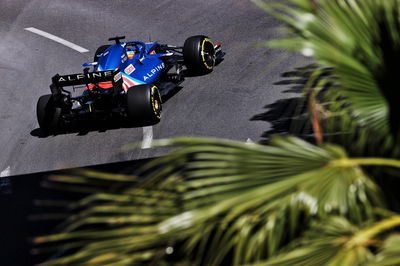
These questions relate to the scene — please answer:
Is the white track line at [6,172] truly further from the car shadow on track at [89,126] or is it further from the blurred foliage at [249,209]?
the blurred foliage at [249,209]

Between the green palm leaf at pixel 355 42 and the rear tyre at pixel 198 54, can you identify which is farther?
the rear tyre at pixel 198 54

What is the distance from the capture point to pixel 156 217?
313 cm

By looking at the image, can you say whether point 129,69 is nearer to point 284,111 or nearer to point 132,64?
point 132,64

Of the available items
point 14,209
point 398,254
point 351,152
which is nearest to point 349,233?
point 398,254

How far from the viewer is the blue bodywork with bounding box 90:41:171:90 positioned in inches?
525

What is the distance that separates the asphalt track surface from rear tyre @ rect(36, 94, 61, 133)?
349 mm

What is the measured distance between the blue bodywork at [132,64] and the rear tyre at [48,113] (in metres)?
1.01

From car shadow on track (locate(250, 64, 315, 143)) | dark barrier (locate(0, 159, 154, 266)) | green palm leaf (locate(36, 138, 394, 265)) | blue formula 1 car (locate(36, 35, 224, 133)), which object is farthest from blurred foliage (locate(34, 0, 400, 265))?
blue formula 1 car (locate(36, 35, 224, 133))

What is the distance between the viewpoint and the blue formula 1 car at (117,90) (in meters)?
12.7

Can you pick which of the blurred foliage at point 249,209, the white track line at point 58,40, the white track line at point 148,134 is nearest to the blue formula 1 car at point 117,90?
the white track line at point 148,134

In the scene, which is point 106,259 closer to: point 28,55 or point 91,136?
Answer: point 91,136

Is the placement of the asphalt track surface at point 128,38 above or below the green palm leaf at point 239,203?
below

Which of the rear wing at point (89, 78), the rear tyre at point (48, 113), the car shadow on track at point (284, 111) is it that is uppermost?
the rear wing at point (89, 78)

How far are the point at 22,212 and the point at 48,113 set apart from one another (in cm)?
285
